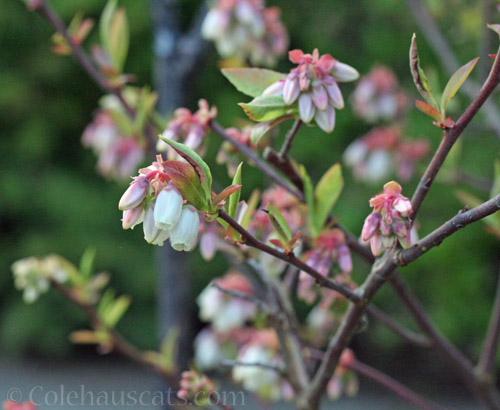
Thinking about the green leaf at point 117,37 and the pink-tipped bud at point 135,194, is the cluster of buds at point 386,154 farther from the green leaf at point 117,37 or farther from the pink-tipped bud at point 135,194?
the pink-tipped bud at point 135,194

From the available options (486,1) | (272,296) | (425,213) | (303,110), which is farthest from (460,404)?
(303,110)

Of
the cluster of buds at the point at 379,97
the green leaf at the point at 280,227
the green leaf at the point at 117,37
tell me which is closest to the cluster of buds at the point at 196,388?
the green leaf at the point at 280,227

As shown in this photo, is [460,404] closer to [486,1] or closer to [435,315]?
[435,315]

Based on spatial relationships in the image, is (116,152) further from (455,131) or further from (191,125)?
(455,131)

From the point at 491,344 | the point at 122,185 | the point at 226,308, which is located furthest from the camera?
the point at 122,185

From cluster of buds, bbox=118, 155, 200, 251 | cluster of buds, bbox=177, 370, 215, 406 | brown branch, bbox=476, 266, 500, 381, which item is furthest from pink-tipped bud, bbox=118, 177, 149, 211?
brown branch, bbox=476, 266, 500, 381

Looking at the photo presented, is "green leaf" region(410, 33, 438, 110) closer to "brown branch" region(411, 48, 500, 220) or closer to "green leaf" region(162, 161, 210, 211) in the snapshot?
"brown branch" region(411, 48, 500, 220)

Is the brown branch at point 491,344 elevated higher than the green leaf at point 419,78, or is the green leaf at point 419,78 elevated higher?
the green leaf at point 419,78

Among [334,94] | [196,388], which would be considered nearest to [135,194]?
[334,94]
